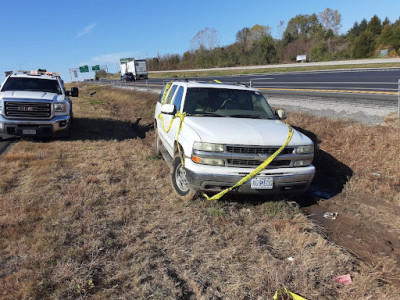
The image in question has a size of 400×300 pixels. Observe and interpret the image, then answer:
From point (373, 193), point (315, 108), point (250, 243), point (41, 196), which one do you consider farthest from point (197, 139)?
point (315, 108)

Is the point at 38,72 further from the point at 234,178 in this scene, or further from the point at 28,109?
the point at 234,178

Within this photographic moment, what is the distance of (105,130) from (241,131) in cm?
826

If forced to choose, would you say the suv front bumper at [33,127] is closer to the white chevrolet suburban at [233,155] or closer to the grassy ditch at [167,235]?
the grassy ditch at [167,235]

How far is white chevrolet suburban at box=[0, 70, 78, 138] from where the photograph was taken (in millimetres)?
8102

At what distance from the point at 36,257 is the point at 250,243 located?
A: 236 centimetres

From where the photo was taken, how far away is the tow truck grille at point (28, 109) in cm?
811

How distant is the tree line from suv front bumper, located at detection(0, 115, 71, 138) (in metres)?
44.6

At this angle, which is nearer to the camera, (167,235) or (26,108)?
(167,235)

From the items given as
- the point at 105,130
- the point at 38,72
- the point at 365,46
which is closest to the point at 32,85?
the point at 38,72

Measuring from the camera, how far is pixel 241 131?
4297 mm

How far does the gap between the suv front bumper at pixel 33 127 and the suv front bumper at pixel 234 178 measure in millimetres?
5954

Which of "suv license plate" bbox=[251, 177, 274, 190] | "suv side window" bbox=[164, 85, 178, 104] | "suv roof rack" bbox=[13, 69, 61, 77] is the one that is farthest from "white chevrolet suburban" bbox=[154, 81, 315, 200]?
"suv roof rack" bbox=[13, 69, 61, 77]

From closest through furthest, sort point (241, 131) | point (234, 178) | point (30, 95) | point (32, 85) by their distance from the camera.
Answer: point (234, 178) < point (241, 131) < point (30, 95) < point (32, 85)

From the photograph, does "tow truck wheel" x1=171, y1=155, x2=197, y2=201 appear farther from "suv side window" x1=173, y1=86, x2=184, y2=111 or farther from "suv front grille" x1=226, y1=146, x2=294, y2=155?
"suv side window" x1=173, y1=86, x2=184, y2=111
